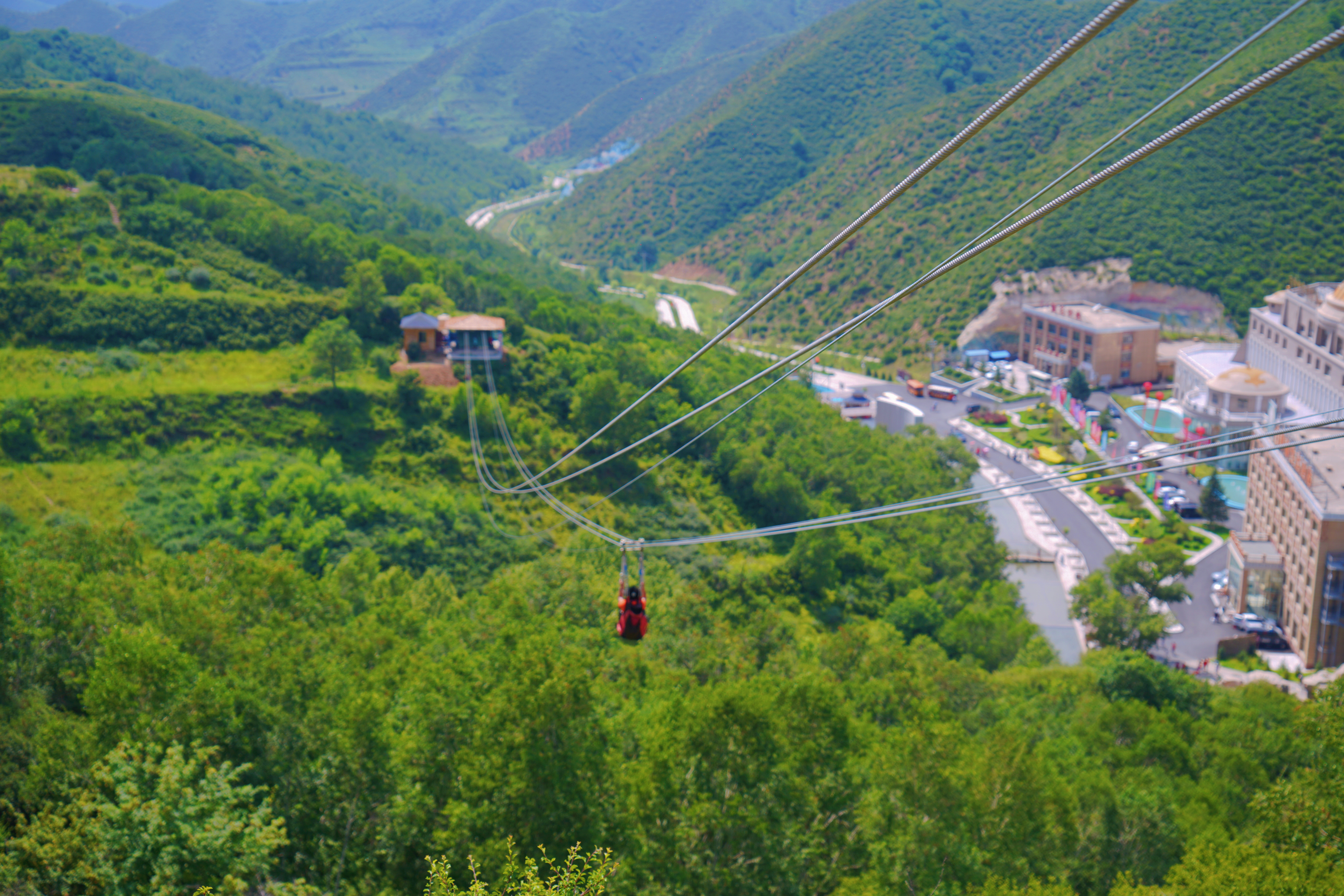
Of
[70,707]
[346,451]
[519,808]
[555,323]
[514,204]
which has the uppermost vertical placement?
[514,204]

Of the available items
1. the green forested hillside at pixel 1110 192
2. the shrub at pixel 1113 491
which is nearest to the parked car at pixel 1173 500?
the shrub at pixel 1113 491

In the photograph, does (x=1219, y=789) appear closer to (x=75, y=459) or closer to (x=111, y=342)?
(x=75, y=459)

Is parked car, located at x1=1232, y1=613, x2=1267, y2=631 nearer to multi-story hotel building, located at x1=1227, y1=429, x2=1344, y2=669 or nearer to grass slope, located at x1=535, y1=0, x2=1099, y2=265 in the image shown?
multi-story hotel building, located at x1=1227, y1=429, x2=1344, y2=669

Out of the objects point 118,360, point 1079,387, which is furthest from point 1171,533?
point 118,360

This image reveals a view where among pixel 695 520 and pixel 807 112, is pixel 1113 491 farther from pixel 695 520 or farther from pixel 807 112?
pixel 807 112

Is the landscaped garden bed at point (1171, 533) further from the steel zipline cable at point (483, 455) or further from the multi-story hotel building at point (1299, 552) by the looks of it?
the steel zipline cable at point (483, 455)

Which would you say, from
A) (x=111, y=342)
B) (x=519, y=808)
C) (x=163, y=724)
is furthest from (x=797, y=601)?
(x=111, y=342)

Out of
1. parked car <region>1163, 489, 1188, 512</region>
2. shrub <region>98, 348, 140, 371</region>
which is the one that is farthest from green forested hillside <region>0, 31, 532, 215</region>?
parked car <region>1163, 489, 1188, 512</region>
